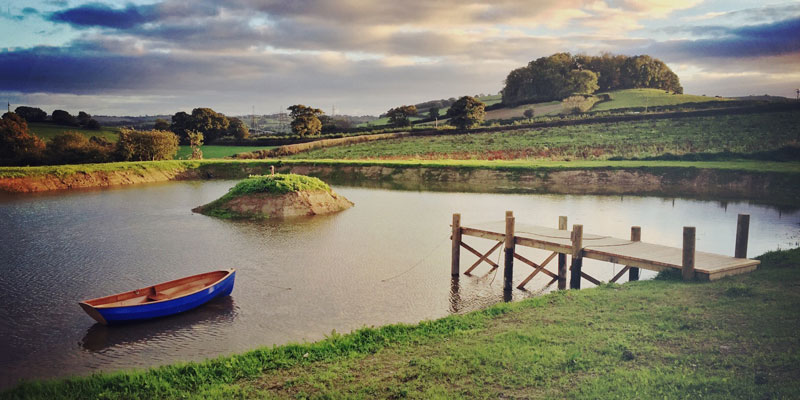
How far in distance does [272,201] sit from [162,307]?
63.9 ft

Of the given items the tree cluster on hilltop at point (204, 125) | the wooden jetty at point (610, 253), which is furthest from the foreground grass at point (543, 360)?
the tree cluster on hilltop at point (204, 125)

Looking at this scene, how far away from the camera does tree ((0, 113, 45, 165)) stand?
5912cm

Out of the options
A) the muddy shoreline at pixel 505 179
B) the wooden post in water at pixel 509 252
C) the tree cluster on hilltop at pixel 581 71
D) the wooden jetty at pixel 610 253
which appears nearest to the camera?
the wooden jetty at pixel 610 253

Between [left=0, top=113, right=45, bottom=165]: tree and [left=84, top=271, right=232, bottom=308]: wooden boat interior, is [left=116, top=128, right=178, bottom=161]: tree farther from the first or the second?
[left=84, top=271, right=232, bottom=308]: wooden boat interior

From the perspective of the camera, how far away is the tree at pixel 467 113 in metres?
98.6

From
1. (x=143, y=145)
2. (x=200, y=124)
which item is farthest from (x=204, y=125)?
(x=143, y=145)

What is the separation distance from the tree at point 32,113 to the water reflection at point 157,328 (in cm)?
9184

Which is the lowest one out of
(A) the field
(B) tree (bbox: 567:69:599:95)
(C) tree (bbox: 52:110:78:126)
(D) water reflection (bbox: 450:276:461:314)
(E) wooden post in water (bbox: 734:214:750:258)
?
(D) water reflection (bbox: 450:276:461:314)

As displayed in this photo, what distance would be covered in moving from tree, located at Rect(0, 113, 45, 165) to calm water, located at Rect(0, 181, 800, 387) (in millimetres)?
25173

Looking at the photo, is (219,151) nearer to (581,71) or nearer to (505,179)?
(505,179)

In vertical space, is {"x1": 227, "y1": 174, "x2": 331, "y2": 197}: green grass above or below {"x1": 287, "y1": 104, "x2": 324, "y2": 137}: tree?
below

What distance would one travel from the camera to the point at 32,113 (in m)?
90.1

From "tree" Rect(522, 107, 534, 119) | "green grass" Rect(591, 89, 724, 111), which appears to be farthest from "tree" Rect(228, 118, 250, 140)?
"green grass" Rect(591, 89, 724, 111)

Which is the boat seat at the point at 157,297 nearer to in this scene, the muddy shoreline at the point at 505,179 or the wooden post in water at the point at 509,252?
the wooden post in water at the point at 509,252
